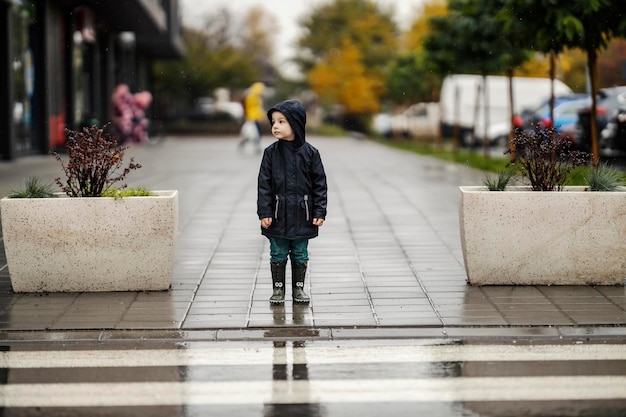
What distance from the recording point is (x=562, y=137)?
8883mm

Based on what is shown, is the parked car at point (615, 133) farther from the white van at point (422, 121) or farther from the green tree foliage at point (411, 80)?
the white van at point (422, 121)

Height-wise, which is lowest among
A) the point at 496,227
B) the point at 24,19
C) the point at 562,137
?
the point at 496,227

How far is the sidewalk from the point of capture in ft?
23.2

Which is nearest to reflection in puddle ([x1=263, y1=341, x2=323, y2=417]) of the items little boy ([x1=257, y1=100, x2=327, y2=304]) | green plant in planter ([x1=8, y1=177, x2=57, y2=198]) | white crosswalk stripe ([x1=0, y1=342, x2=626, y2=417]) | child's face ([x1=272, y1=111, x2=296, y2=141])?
white crosswalk stripe ([x1=0, y1=342, x2=626, y2=417])

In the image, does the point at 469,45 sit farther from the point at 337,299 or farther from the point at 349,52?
the point at 349,52

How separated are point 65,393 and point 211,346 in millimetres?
1230

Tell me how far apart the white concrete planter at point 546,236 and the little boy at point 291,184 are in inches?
53.3

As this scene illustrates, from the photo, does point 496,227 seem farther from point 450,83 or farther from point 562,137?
point 450,83

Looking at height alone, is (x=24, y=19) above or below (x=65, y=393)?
above

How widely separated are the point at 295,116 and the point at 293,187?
500 millimetres

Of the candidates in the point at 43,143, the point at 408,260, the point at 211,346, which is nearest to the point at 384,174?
the point at 43,143

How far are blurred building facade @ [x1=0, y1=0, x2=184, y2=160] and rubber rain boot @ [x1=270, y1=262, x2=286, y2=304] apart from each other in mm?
17069

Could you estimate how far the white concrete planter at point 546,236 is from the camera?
8.41 m

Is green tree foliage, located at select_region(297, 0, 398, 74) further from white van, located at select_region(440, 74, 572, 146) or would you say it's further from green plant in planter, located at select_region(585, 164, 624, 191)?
green plant in planter, located at select_region(585, 164, 624, 191)
